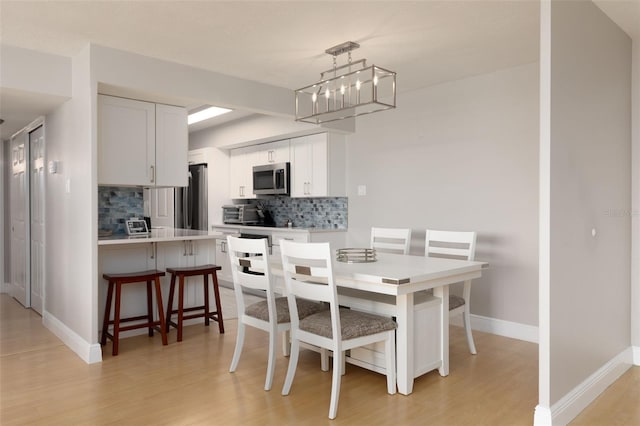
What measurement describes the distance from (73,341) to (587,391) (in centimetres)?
360

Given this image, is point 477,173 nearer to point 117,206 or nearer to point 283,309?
point 283,309

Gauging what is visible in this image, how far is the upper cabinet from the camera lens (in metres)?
3.78

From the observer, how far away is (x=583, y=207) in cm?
260

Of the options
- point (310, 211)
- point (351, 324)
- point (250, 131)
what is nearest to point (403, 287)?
point (351, 324)

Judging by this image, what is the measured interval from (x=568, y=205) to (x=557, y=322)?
621 mm

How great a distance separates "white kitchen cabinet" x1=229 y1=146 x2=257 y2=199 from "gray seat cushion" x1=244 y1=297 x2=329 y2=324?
10.8 ft

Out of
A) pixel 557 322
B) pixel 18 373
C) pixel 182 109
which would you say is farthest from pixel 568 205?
pixel 18 373

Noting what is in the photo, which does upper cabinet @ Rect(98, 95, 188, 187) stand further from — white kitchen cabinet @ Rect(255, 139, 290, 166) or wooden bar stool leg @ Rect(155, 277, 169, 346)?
white kitchen cabinet @ Rect(255, 139, 290, 166)

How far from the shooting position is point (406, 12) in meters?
2.73

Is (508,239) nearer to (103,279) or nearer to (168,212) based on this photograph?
(103,279)

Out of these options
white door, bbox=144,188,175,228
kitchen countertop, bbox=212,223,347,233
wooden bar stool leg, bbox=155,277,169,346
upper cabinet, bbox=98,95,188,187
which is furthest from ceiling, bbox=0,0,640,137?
white door, bbox=144,188,175,228

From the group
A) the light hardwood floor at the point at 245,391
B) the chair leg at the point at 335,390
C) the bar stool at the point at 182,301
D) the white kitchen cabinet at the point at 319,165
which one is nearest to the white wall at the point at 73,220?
the light hardwood floor at the point at 245,391

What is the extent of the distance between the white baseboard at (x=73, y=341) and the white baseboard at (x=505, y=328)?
3.08 meters

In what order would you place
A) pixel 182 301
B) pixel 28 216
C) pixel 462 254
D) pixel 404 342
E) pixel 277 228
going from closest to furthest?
pixel 404 342 < pixel 462 254 < pixel 182 301 < pixel 28 216 < pixel 277 228
